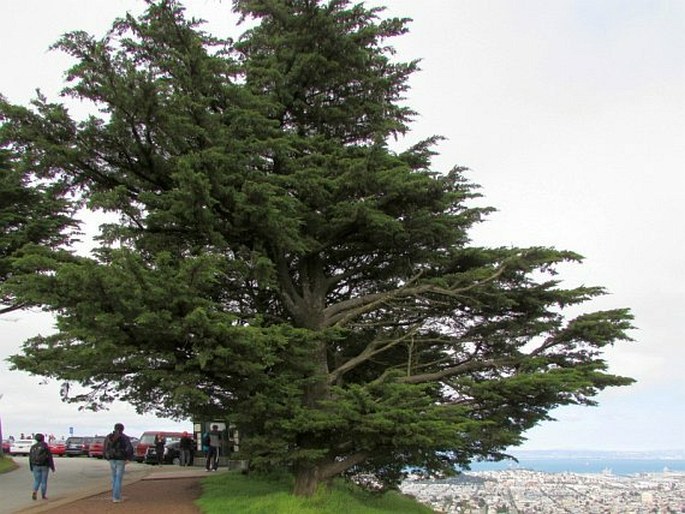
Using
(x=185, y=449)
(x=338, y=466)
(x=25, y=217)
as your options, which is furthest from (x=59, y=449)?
(x=338, y=466)

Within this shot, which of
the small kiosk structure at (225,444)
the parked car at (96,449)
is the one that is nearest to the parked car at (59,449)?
the parked car at (96,449)

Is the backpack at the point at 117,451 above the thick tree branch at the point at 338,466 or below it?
above

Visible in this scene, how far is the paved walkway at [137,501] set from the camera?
13320 mm

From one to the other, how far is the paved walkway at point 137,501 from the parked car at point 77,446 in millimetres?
23029

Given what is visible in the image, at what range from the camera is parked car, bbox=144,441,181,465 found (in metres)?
31.1

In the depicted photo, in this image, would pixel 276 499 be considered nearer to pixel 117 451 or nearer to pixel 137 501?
pixel 137 501

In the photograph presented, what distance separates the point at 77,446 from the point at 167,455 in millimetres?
11114

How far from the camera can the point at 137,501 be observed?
47.9 ft

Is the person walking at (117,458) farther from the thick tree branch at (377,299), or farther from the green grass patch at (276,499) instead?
the thick tree branch at (377,299)

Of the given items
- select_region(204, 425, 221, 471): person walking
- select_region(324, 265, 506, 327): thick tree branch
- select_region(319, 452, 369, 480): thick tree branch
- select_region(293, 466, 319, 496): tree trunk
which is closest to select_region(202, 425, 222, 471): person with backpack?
select_region(204, 425, 221, 471): person walking

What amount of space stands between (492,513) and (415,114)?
12.6m

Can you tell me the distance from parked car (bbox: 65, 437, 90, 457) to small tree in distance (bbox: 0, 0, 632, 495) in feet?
89.8

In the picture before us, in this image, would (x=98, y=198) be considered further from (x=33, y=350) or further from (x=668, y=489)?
(x=668, y=489)

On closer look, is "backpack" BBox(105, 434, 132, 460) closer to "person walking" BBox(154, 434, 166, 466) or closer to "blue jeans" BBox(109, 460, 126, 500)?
"blue jeans" BBox(109, 460, 126, 500)
